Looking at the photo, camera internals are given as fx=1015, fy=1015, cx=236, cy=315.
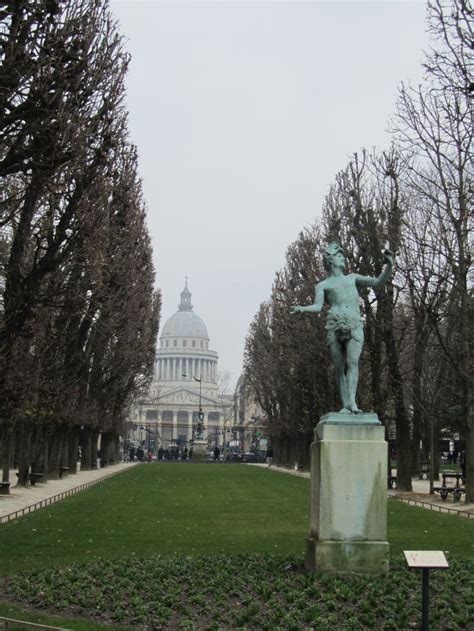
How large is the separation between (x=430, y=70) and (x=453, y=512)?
1274 cm

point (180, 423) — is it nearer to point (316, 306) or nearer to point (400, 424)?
point (400, 424)

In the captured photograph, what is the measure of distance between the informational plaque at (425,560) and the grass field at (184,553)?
150cm

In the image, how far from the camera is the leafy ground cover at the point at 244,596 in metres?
11.0

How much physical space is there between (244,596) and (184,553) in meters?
4.59

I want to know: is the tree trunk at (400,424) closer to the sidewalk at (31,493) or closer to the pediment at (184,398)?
the sidewalk at (31,493)

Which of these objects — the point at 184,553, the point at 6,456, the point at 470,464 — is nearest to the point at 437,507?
the point at 470,464

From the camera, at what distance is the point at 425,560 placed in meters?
9.70

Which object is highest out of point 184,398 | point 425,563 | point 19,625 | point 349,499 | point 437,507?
point 184,398

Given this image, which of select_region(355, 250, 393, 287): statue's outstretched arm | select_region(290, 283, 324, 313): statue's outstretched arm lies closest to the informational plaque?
select_region(290, 283, 324, 313): statue's outstretched arm

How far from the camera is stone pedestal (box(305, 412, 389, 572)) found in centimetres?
1334

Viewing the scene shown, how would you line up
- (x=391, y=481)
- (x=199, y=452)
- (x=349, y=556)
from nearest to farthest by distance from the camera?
(x=349, y=556) → (x=391, y=481) → (x=199, y=452)

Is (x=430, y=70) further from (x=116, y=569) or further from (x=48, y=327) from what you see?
(x=48, y=327)

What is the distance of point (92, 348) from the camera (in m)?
44.2

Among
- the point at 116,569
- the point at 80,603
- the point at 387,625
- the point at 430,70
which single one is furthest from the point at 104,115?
the point at 387,625
